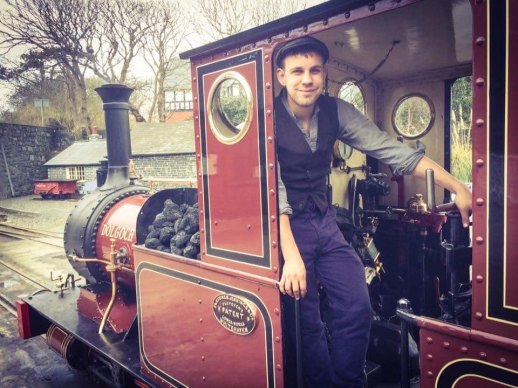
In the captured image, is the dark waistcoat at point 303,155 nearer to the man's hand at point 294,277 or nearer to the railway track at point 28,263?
the man's hand at point 294,277

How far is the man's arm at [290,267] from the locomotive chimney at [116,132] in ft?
9.92

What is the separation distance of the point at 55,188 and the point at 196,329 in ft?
77.0

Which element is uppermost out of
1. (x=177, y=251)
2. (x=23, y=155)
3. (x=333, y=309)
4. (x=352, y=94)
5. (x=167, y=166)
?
(x=23, y=155)

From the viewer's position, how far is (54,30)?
2552 centimetres

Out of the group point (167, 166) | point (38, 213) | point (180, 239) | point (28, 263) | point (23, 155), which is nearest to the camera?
point (180, 239)

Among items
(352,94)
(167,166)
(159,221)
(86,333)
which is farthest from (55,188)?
(352,94)

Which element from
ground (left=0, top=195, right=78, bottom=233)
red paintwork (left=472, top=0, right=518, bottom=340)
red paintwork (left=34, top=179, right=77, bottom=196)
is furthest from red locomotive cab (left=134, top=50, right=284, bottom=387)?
red paintwork (left=34, top=179, right=77, bottom=196)

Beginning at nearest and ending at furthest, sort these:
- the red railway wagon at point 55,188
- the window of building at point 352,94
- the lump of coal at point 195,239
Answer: the lump of coal at point 195,239
the window of building at point 352,94
the red railway wagon at point 55,188

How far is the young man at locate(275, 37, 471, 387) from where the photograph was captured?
7.06 feet

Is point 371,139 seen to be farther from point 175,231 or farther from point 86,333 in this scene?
point 86,333

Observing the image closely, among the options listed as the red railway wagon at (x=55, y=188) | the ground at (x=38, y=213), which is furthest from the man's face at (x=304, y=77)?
the red railway wagon at (x=55, y=188)

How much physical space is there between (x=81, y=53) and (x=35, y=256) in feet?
68.8

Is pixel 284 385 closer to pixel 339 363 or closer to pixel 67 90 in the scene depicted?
pixel 339 363

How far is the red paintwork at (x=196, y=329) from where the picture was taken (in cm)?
227
